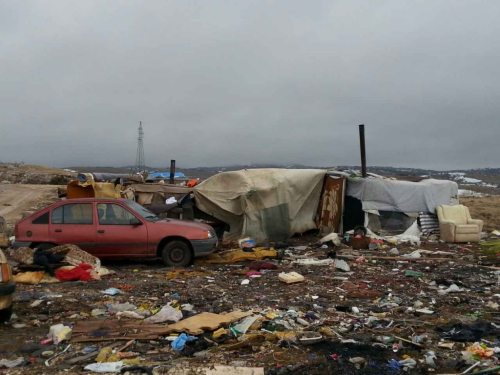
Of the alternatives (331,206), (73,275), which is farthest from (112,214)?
(331,206)

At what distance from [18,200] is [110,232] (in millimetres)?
19986

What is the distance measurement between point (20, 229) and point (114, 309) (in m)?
4.50

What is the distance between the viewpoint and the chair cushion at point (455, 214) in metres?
15.1

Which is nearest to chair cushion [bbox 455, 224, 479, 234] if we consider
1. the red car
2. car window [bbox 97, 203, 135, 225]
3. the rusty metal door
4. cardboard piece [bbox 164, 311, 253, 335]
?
the rusty metal door

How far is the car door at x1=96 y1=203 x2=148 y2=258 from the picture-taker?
9969mm

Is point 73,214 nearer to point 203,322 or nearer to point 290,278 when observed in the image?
point 290,278

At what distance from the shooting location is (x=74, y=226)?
10008mm

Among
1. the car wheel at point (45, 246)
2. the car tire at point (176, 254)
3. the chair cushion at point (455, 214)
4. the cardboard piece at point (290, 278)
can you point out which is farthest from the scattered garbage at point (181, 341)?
the chair cushion at point (455, 214)

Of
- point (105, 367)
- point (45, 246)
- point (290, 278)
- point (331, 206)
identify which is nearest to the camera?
point (105, 367)

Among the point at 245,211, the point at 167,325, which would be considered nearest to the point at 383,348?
the point at 167,325

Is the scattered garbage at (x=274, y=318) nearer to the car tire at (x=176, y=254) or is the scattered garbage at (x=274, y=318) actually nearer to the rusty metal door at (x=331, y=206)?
the car tire at (x=176, y=254)

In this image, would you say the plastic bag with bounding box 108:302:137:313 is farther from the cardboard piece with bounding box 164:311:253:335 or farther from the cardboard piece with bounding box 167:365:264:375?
the cardboard piece with bounding box 167:365:264:375

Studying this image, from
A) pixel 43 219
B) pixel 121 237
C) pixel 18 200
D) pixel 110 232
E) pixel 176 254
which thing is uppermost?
pixel 43 219

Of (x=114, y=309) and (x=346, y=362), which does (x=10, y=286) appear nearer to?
(x=114, y=309)
